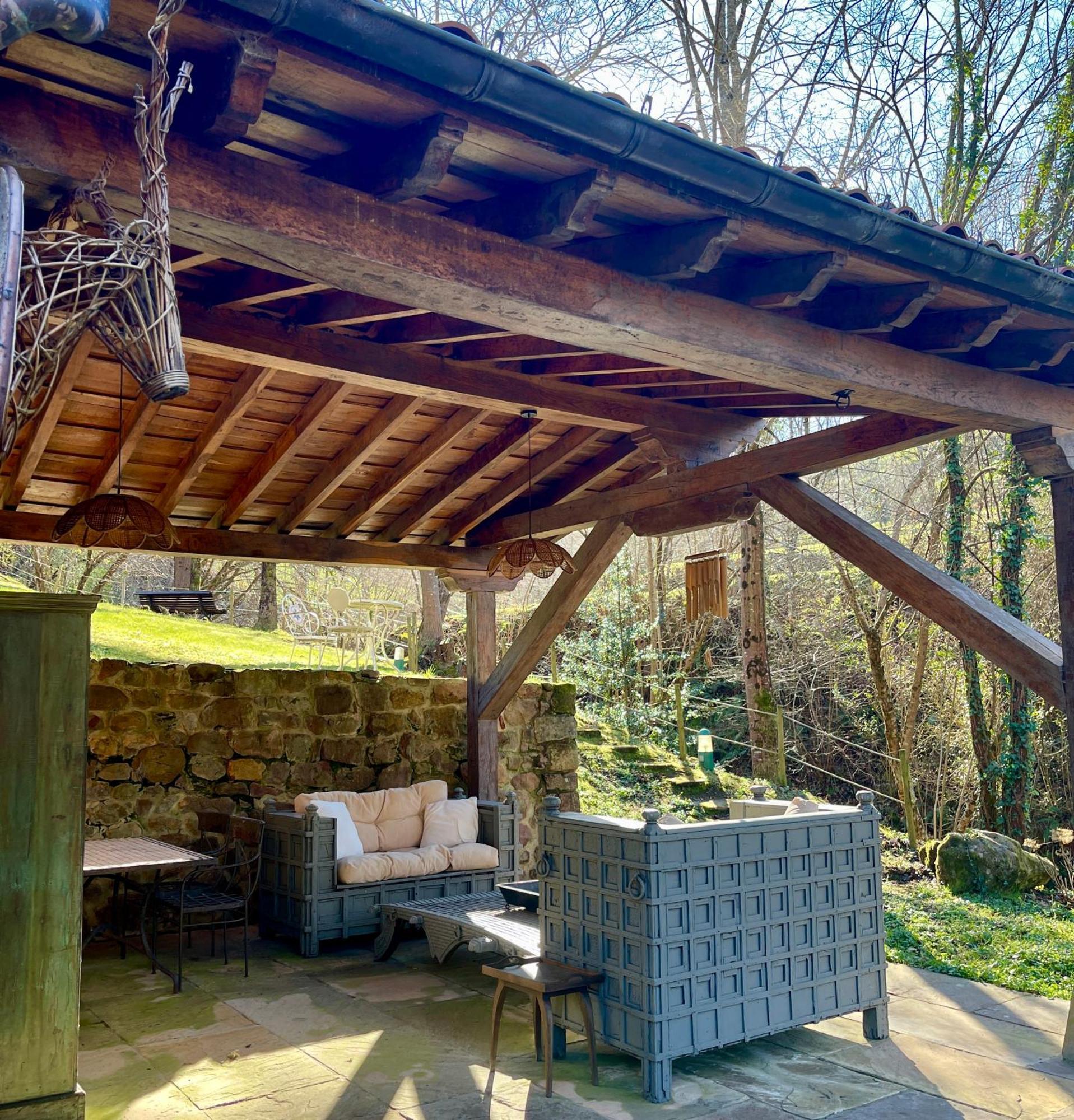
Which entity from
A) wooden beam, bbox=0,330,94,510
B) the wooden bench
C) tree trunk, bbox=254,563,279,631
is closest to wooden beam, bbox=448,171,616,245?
wooden beam, bbox=0,330,94,510

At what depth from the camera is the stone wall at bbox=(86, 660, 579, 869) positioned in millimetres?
6488

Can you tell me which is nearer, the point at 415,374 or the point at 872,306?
the point at 872,306

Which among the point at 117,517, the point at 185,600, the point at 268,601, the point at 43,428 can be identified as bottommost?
the point at 185,600

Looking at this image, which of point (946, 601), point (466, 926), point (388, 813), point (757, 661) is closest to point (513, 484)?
point (388, 813)

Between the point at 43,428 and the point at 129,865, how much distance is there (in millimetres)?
2256

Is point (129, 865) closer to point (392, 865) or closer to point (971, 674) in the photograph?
point (392, 865)

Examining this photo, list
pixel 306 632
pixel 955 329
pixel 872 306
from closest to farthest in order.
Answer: pixel 872 306, pixel 955 329, pixel 306 632

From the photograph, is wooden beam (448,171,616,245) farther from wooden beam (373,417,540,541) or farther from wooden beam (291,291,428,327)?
wooden beam (373,417,540,541)

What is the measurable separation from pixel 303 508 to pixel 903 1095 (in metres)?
4.88

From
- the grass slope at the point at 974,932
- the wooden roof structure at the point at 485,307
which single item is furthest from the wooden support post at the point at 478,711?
the grass slope at the point at 974,932

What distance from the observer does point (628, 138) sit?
2506mm

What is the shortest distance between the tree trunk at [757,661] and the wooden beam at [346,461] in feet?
20.3

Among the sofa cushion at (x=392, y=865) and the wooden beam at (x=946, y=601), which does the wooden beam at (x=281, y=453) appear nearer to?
the sofa cushion at (x=392, y=865)

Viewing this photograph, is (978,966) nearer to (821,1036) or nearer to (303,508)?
(821,1036)
